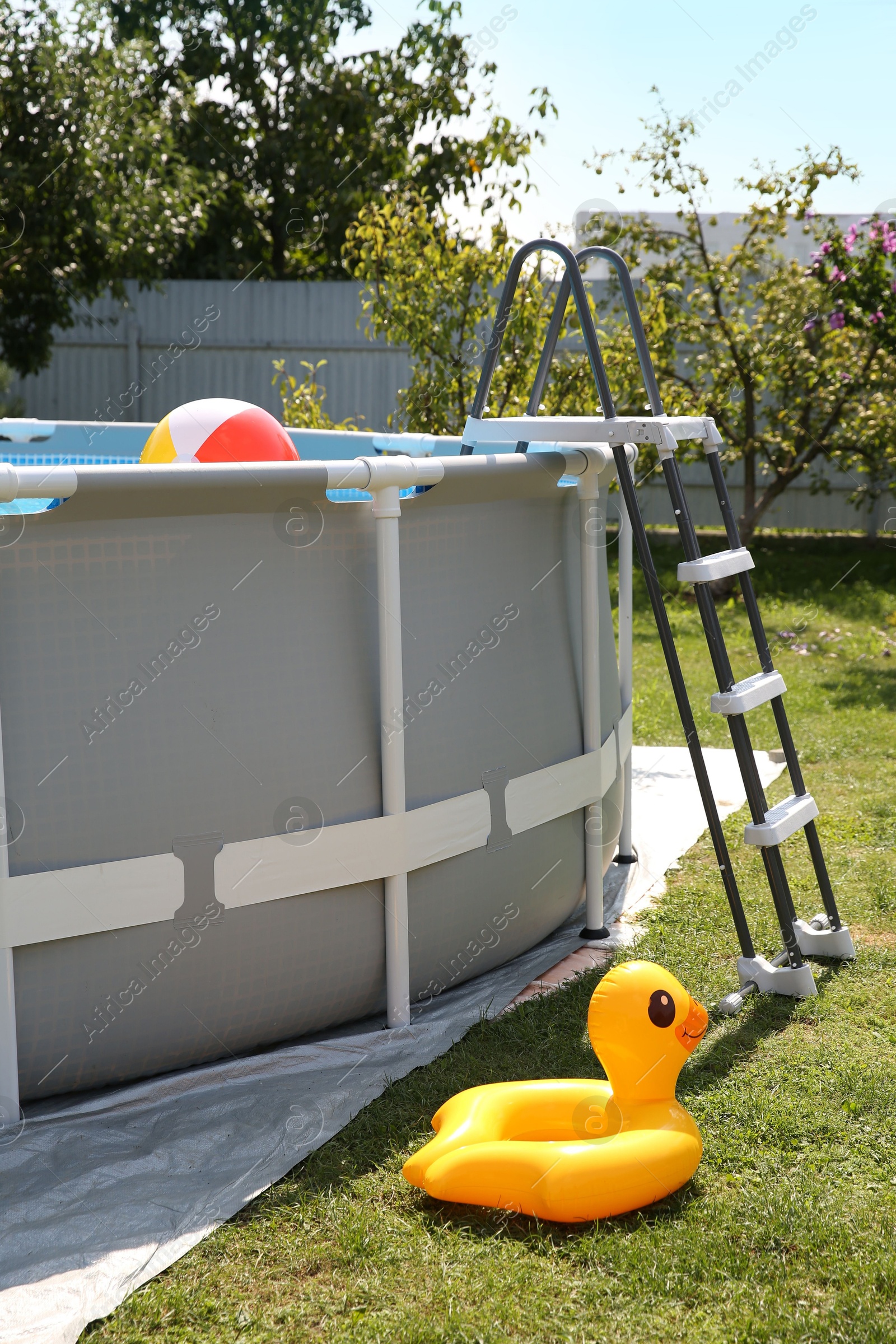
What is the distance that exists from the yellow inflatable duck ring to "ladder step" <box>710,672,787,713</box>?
885mm

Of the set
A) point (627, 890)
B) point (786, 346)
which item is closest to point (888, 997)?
point (627, 890)

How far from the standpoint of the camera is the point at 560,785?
11.7ft

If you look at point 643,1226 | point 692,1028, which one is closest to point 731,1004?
point 692,1028

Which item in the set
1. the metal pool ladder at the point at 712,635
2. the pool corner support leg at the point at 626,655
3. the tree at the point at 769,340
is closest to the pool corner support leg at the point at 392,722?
the metal pool ladder at the point at 712,635

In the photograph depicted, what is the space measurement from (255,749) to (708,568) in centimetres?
136

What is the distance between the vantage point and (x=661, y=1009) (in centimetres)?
245

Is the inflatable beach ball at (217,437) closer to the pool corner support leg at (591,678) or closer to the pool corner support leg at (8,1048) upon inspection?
the pool corner support leg at (591,678)

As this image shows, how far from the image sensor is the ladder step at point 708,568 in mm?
3115

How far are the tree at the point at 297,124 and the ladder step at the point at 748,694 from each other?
1478 cm

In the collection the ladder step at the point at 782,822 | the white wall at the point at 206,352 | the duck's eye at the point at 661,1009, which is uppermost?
the white wall at the point at 206,352

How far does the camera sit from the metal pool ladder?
10.5ft

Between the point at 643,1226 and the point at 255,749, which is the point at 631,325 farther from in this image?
the point at 643,1226

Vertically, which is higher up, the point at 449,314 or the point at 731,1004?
the point at 449,314

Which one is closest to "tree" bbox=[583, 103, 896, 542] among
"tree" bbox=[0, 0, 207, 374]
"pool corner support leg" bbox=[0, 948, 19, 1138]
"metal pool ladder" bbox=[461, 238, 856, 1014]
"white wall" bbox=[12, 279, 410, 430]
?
"white wall" bbox=[12, 279, 410, 430]
